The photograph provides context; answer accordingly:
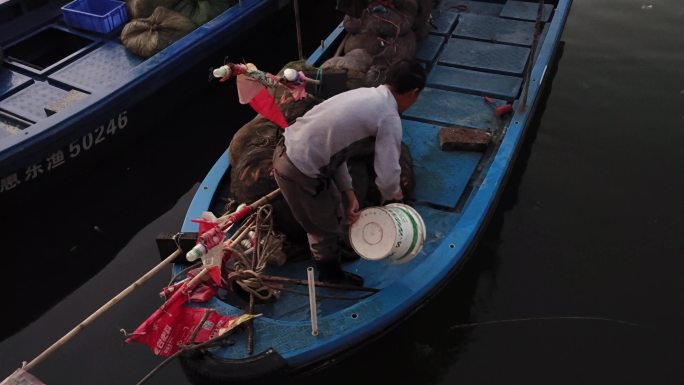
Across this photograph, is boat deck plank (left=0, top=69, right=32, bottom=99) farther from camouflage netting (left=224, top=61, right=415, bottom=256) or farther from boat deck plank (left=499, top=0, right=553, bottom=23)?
boat deck plank (left=499, top=0, right=553, bottom=23)

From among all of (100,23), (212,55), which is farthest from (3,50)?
(212,55)

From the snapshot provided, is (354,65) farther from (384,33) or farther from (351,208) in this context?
(351,208)

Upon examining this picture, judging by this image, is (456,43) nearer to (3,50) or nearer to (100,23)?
(100,23)

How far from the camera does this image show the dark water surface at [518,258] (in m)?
4.47

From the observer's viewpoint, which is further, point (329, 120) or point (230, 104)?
point (230, 104)

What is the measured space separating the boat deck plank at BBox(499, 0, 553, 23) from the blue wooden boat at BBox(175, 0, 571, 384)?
0.04ft

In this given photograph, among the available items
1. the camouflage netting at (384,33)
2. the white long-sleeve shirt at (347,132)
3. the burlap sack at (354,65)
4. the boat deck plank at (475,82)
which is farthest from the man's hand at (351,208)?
the boat deck plank at (475,82)

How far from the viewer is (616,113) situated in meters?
6.77

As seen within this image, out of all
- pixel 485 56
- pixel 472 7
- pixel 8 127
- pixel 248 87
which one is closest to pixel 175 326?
pixel 248 87

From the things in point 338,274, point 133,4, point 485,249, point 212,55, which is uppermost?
point 133,4

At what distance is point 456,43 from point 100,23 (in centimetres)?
427

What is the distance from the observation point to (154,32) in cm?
666

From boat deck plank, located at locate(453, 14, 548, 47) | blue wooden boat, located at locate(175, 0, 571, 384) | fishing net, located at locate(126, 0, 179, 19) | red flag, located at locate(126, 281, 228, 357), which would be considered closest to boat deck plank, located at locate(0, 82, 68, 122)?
fishing net, located at locate(126, 0, 179, 19)

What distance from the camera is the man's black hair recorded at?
3.48 metres
